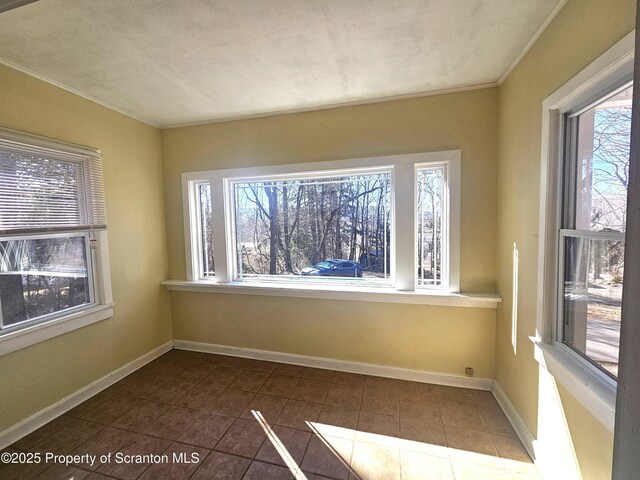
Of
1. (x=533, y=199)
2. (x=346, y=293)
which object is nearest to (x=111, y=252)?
(x=346, y=293)

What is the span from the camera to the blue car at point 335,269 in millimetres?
2661

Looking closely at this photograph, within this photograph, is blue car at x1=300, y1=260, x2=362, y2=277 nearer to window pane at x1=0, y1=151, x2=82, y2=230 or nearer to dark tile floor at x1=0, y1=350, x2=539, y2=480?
dark tile floor at x1=0, y1=350, x2=539, y2=480

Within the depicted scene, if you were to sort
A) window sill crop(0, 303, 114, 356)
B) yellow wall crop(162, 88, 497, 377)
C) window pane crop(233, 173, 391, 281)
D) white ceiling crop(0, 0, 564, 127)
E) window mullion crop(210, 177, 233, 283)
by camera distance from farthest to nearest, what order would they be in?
window mullion crop(210, 177, 233, 283) < window pane crop(233, 173, 391, 281) < yellow wall crop(162, 88, 497, 377) < window sill crop(0, 303, 114, 356) < white ceiling crop(0, 0, 564, 127)

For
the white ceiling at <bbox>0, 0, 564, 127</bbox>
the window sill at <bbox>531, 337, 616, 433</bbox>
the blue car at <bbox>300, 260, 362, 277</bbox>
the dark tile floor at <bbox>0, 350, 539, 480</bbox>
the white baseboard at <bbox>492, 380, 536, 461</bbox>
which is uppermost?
the white ceiling at <bbox>0, 0, 564, 127</bbox>

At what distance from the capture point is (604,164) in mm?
1208

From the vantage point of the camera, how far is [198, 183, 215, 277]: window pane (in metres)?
2.99

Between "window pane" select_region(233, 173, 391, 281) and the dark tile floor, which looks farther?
"window pane" select_region(233, 173, 391, 281)

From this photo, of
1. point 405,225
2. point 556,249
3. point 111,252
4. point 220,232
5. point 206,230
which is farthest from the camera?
point 206,230

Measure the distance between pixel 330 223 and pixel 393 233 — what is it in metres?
0.63

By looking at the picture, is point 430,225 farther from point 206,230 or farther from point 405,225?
point 206,230

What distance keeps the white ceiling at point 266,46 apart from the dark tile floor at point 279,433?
2.51 m

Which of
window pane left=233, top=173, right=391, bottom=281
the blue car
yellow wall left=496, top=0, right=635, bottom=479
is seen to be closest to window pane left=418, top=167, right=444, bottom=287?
window pane left=233, top=173, right=391, bottom=281

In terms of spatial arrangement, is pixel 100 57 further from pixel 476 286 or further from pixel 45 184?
pixel 476 286

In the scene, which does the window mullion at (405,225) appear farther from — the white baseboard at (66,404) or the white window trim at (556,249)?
the white baseboard at (66,404)
